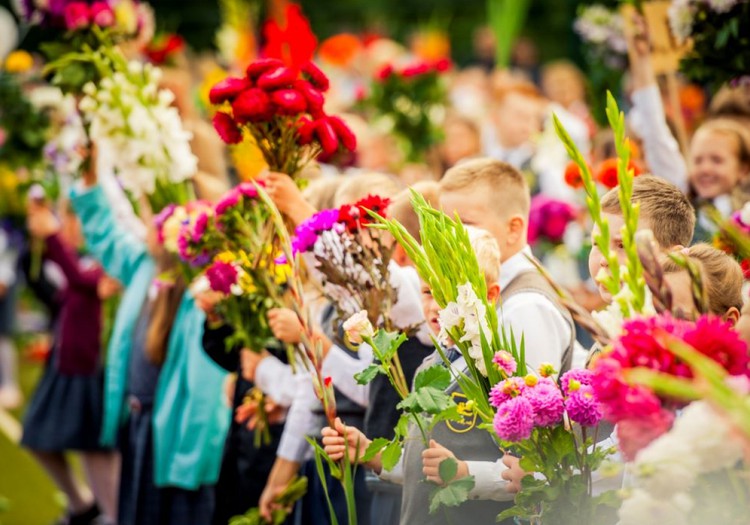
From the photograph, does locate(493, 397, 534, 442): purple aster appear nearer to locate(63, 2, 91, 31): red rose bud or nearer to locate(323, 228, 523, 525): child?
locate(323, 228, 523, 525): child

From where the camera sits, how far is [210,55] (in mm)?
11555

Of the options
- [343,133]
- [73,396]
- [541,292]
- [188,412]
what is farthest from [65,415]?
[541,292]

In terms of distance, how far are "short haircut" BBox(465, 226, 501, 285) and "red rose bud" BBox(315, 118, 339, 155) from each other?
0.51 meters

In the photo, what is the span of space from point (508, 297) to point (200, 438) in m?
1.84

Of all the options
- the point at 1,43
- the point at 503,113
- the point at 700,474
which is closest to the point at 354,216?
the point at 700,474

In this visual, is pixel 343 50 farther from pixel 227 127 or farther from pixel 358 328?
pixel 358 328

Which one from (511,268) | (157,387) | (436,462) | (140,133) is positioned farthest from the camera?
(157,387)

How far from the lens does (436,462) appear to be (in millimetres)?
2455

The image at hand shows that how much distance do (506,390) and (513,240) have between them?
35.8 inches

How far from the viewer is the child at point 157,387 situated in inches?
168

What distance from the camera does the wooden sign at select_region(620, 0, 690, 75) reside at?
4266 mm

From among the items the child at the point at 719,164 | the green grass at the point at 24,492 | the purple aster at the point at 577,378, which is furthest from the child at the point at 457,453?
the green grass at the point at 24,492

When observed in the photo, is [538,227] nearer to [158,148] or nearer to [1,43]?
[158,148]

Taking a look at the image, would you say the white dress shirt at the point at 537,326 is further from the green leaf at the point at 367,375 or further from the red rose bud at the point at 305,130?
the red rose bud at the point at 305,130
